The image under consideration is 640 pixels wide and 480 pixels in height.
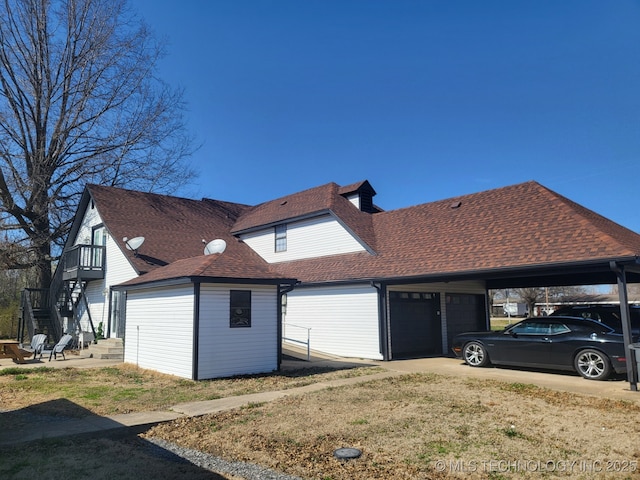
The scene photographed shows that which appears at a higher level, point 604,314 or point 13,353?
point 604,314

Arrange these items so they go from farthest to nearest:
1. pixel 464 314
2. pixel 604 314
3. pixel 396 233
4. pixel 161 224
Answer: pixel 161 224 → pixel 464 314 → pixel 396 233 → pixel 604 314

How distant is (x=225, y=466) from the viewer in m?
5.33

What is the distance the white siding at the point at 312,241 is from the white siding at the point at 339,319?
222cm

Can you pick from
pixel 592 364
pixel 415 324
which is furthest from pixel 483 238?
pixel 592 364

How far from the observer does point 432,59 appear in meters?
15.8

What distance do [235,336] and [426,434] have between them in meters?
7.13

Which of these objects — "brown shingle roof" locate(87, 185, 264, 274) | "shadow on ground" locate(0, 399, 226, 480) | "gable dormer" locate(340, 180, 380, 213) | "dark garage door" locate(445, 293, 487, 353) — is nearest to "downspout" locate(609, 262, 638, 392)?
"dark garage door" locate(445, 293, 487, 353)

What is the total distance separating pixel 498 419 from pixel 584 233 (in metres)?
7.54

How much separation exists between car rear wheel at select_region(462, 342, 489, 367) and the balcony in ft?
51.8

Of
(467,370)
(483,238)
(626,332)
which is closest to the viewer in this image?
(626,332)

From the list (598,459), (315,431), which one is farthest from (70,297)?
(598,459)

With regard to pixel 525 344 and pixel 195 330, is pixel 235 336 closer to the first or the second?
pixel 195 330

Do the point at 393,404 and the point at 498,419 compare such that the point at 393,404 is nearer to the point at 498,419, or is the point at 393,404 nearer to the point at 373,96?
the point at 498,419

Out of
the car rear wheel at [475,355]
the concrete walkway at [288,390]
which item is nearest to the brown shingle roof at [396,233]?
the car rear wheel at [475,355]
